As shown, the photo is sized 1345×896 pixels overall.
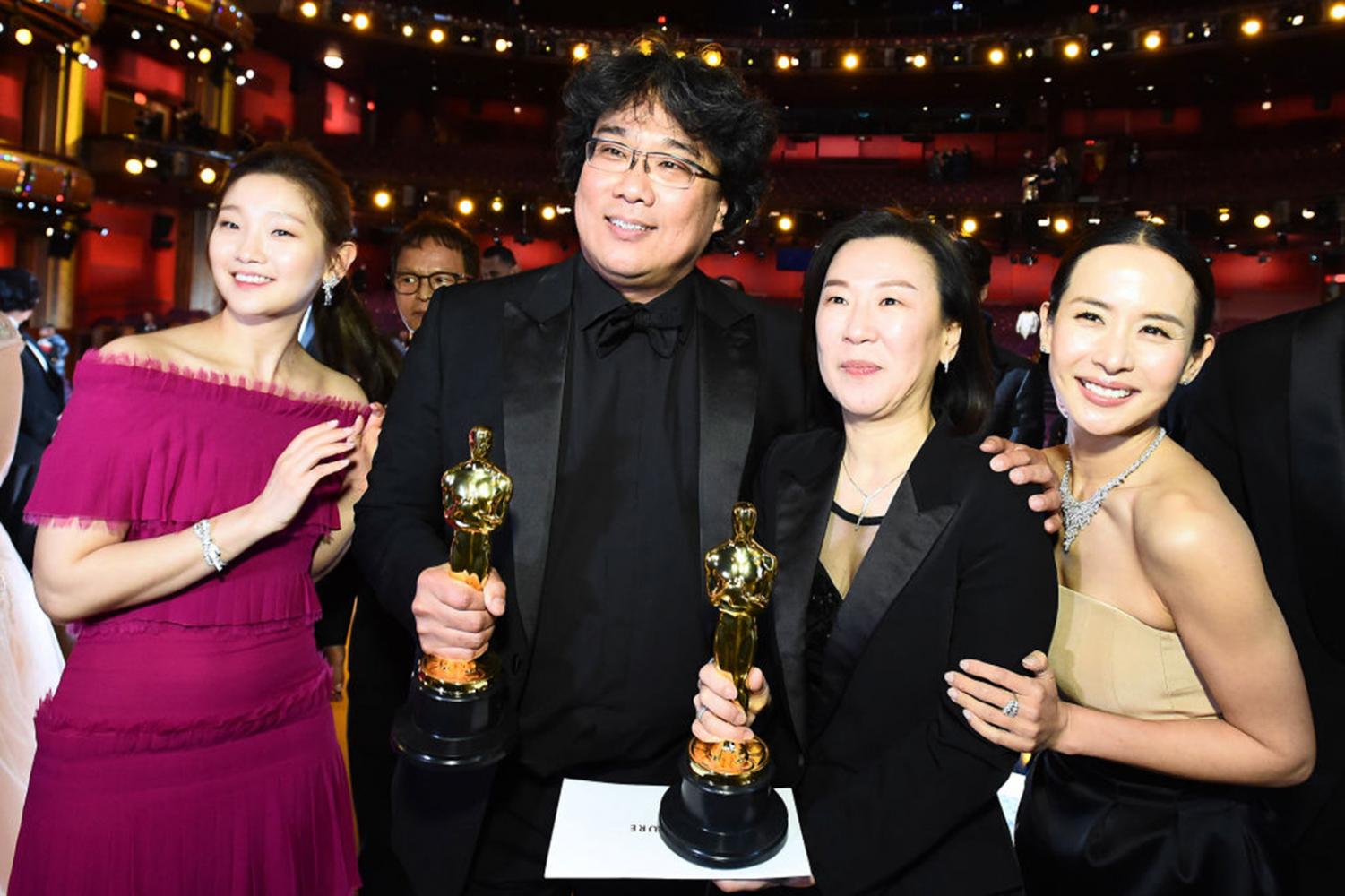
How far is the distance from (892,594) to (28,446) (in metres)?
4.09

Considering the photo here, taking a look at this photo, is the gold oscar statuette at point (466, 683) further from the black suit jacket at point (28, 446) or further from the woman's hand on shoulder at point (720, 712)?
the black suit jacket at point (28, 446)

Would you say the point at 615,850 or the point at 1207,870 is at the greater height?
the point at 615,850

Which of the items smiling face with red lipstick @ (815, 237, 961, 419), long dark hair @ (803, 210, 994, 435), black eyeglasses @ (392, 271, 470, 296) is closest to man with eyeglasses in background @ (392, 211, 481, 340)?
black eyeglasses @ (392, 271, 470, 296)

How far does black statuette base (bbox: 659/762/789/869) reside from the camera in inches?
43.5

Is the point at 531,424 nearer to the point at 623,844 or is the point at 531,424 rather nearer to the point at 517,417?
the point at 517,417

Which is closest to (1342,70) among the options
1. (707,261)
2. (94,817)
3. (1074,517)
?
(707,261)

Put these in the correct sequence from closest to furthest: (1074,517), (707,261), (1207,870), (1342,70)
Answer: (1207,870) → (1074,517) → (1342,70) → (707,261)

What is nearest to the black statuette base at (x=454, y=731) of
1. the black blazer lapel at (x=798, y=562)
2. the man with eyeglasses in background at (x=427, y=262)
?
the black blazer lapel at (x=798, y=562)

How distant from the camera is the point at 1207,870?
4.90ft

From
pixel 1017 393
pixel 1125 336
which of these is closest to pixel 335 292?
pixel 1125 336

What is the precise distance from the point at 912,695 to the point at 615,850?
1.66 feet

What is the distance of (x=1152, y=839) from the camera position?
151 centimetres

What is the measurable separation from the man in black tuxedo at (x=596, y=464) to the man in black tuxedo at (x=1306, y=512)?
91 cm

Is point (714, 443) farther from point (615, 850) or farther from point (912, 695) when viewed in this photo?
point (615, 850)
